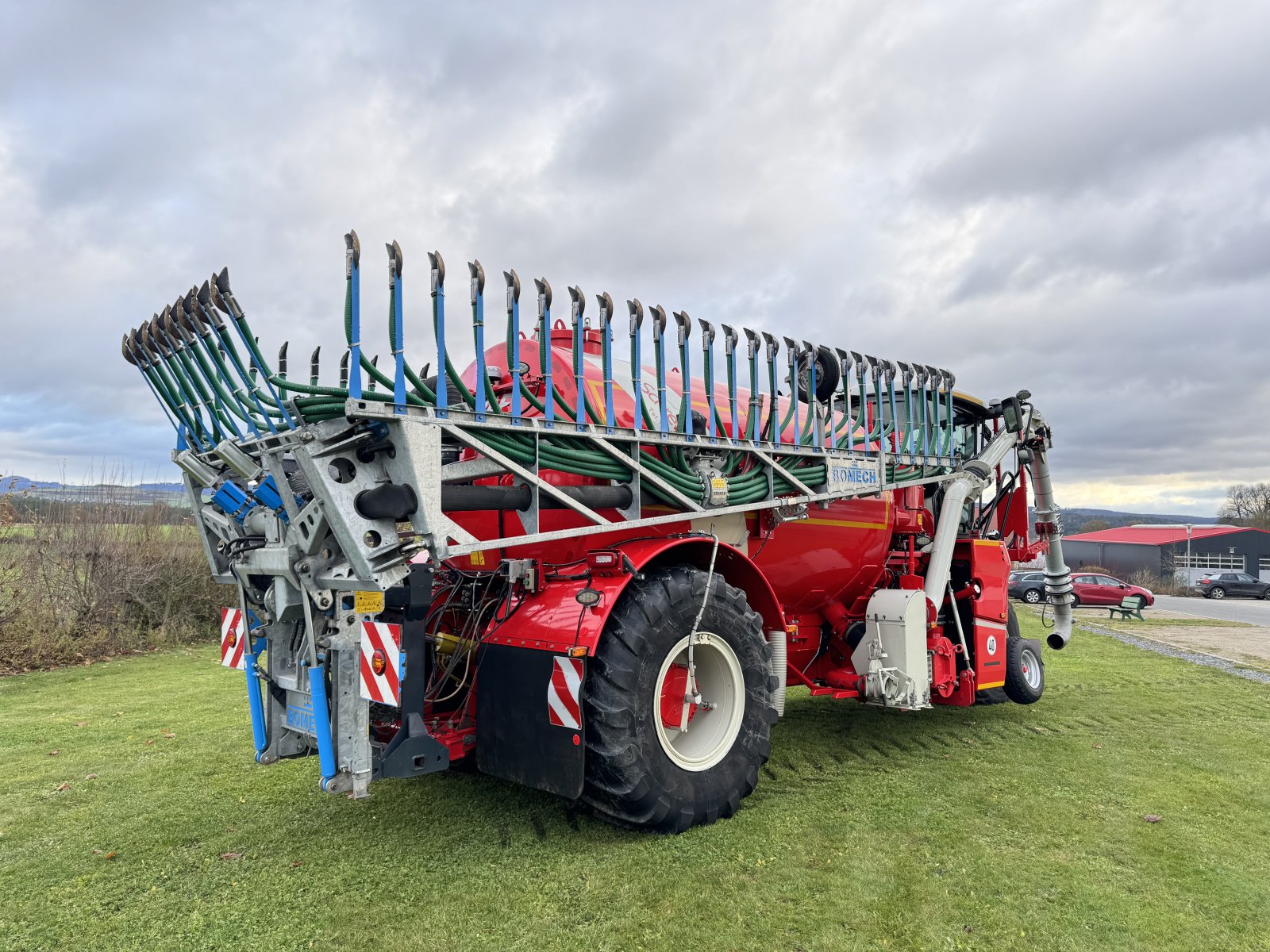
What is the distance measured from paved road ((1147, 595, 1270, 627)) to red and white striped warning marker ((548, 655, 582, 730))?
2339 cm

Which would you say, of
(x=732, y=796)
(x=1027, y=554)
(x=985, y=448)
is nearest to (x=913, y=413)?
(x=985, y=448)

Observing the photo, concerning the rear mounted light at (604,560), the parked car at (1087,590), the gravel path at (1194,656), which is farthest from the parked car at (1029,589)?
the rear mounted light at (604,560)

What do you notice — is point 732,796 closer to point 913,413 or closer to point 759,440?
point 759,440

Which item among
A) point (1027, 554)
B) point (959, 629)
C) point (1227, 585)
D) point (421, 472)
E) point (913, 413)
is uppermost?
point (913, 413)

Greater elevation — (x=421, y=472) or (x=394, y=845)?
(x=421, y=472)

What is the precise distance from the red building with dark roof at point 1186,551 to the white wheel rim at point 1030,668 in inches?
2003

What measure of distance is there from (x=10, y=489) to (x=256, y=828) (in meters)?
11.1

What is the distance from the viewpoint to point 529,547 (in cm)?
462

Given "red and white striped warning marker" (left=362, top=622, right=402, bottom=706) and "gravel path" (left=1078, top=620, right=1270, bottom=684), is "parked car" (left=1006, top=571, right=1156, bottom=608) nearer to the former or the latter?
"gravel path" (left=1078, top=620, right=1270, bottom=684)

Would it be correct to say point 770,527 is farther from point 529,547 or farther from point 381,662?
point 381,662

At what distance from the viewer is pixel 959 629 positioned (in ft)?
21.7

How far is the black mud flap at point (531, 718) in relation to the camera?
3.91 metres

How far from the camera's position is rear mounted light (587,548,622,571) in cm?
430

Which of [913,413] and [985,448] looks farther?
[985,448]
